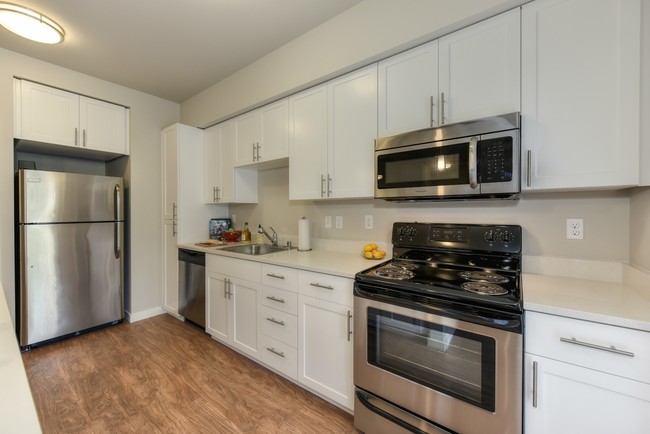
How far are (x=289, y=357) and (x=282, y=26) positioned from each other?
244 cm

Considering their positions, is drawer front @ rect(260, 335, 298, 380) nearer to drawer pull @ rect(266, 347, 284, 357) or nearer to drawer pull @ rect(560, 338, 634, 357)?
drawer pull @ rect(266, 347, 284, 357)

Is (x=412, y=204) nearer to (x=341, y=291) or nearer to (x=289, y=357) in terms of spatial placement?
(x=341, y=291)

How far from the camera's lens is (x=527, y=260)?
168cm

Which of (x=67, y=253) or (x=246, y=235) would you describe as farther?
(x=246, y=235)

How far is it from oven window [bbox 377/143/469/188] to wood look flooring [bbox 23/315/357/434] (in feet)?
4.96

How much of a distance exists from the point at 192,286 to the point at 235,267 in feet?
2.79

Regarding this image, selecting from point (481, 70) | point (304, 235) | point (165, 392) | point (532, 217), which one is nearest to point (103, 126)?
point (304, 235)

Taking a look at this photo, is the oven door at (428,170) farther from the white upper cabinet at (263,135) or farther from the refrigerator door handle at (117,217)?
the refrigerator door handle at (117,217)

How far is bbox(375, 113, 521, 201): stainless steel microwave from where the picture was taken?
1450 millimetres

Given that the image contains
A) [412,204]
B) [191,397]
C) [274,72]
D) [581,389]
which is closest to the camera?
[581,389]

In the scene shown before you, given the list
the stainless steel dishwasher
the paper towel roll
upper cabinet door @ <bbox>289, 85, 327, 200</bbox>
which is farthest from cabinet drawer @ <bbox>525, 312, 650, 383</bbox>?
the stainless steel dishwasher

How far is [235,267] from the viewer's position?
2.44 m

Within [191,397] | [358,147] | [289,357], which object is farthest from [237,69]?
[191,397]

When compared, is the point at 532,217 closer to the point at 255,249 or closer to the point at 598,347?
the point at 598,347
